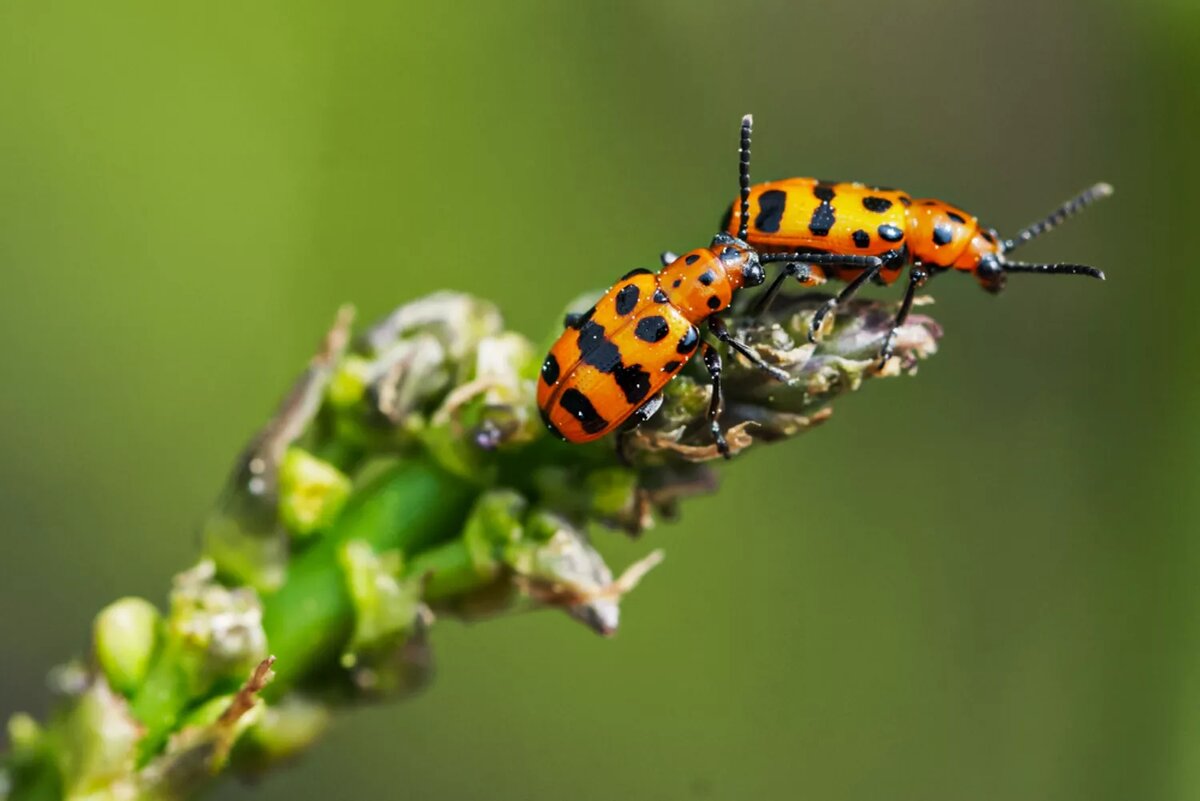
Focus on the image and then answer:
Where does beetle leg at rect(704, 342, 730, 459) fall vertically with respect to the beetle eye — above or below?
below

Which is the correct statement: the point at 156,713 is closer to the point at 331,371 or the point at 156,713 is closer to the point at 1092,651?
the point at 331,371

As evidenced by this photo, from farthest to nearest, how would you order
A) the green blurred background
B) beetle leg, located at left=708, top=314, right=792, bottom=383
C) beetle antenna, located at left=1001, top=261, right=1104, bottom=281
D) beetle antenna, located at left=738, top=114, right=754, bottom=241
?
the green blurred background, beetle antenna, located at left=738, top=114, right=754, bottom=241, beetle antenna, located at left=1001, top=261, right=1104, bottom=281, beetle leg, located at left=708, top=314, right=792, bottom=383

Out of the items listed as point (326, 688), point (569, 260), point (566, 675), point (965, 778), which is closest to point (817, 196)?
point (326, 688)

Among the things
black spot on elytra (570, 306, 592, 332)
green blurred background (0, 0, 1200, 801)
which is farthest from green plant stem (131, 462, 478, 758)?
green blurred background (0, 0, 1200, 801)

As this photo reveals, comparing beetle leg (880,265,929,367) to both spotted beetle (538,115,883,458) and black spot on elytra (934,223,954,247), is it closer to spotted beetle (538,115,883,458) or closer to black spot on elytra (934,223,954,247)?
spotted beetle (538,115,883,458)

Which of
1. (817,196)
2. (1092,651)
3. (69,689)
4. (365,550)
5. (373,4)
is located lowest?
(1092,651)

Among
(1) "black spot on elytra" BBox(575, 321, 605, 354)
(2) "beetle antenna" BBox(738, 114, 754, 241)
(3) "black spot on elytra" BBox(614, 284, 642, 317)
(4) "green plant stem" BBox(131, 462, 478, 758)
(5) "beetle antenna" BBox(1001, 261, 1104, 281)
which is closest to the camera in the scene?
(4) "green plant stem" BBox(131, 462, 478, 758)

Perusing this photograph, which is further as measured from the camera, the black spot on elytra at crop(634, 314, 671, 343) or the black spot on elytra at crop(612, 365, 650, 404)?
the black spot on elytra at crop(634, 314, 671, 343)
